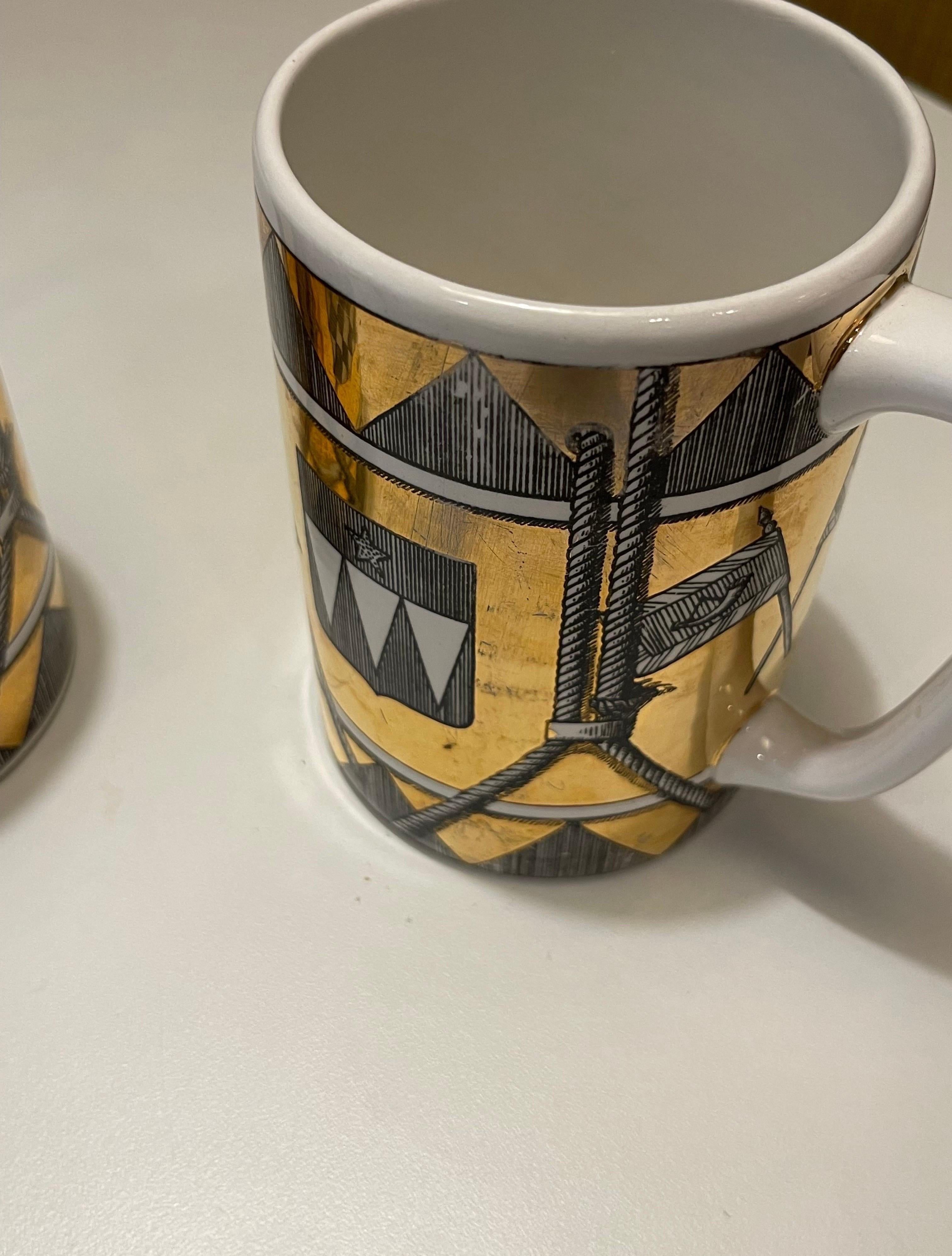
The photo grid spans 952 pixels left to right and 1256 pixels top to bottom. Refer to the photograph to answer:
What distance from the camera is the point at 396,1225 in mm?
281

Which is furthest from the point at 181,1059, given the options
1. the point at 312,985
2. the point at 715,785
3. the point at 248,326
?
the point at 248,326

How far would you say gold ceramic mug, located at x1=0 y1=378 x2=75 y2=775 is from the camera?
331 millimetres

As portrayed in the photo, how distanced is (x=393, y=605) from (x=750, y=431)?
88mm

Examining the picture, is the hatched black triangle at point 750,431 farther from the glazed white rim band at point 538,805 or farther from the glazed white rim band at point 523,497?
the glazed white rim band at point 538,805

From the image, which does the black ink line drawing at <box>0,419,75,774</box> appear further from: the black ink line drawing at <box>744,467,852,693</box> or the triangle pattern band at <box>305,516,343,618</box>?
the black ink line drawing at <box>744,467,852,693</box>

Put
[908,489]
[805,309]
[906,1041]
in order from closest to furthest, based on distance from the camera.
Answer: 1. [805,309]
2. [906,1041]
3. [908,489]

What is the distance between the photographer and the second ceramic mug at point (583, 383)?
213 millimetres

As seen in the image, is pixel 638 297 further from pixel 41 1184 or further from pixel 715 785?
pixel 41 1184

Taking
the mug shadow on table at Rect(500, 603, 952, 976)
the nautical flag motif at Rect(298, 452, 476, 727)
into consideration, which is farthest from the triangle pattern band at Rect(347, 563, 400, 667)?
the mug shadow on table at Rect(500, 603, 952, 976)

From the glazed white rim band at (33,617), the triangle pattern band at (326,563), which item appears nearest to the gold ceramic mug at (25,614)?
the glazed white rim band at (33,617)

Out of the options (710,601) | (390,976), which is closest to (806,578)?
(710,601)

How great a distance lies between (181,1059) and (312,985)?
38 mm

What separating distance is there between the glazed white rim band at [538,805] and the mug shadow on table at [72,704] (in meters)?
0.11

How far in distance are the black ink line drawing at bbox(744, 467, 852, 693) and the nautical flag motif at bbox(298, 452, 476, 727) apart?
0.07 meters
